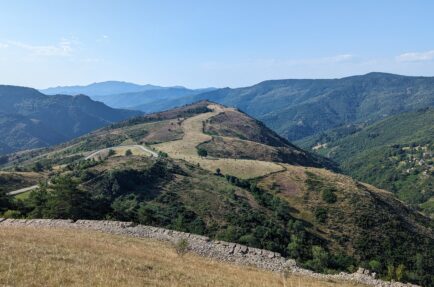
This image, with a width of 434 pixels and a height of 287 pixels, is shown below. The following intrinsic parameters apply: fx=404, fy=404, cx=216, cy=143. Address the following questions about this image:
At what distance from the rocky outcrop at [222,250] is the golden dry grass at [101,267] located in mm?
2818

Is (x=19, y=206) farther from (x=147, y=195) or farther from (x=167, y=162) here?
(x=167, y=162)

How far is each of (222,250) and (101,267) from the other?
18580mm

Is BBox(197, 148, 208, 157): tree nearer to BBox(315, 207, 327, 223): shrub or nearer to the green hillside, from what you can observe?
the green hillside

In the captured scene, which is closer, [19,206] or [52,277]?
[52,277]

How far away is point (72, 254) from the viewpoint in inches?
1003

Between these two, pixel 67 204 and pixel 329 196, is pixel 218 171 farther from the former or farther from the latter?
pixel 67 204

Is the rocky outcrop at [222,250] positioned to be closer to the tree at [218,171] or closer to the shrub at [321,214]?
the shrub at [321,214]

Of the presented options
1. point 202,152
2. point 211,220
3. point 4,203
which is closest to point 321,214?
point 211,220

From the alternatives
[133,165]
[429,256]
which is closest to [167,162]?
[133,165]

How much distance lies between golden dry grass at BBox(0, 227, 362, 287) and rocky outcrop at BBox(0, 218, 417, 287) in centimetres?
282

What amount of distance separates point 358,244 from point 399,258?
Result: 922 cm

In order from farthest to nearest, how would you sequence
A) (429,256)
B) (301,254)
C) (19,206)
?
(429,256) → (301,254) → (19,206)

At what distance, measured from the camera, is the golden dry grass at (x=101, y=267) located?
18.7 meters

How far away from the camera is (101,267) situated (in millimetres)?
22234
